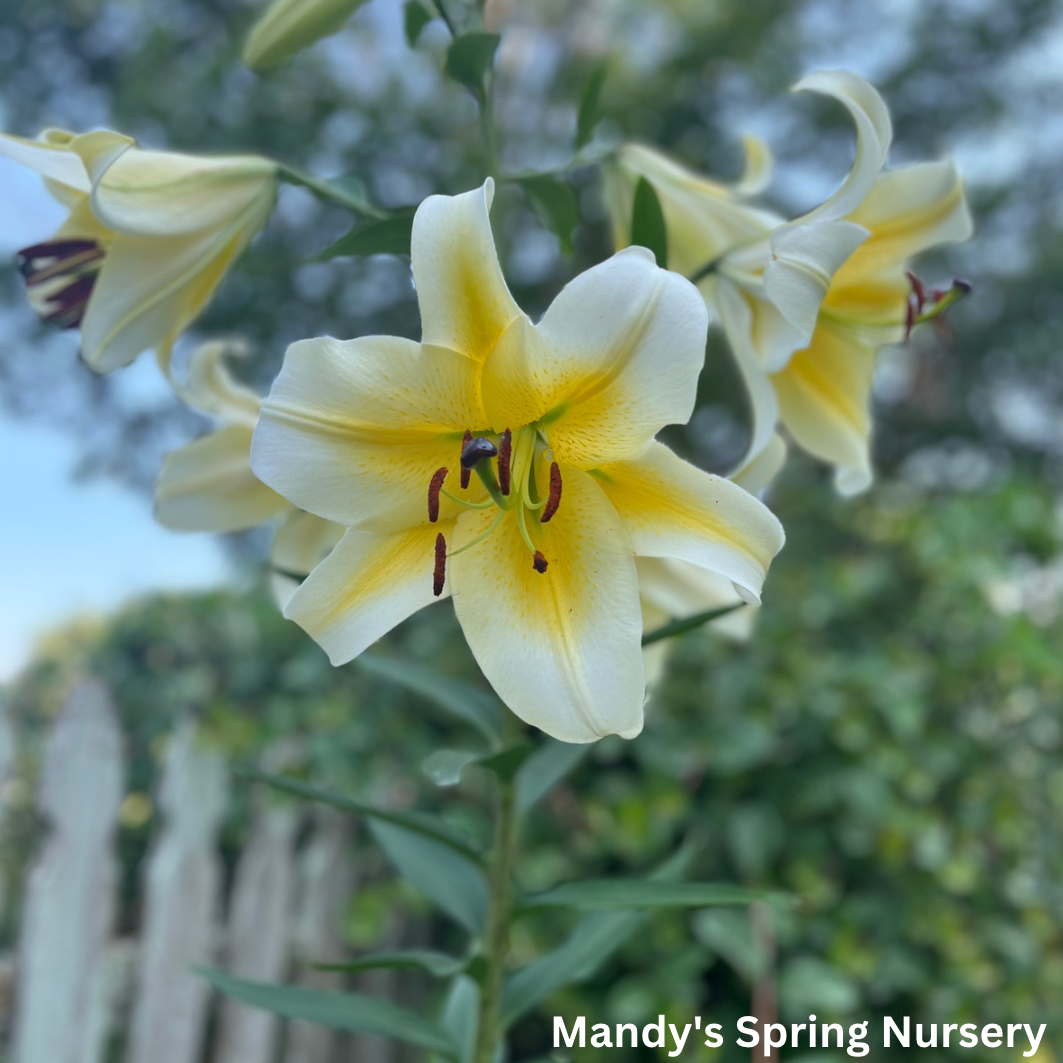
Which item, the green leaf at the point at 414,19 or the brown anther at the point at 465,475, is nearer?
the brown anther at the point at 465,475

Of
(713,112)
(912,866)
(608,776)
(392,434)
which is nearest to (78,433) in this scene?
(713,112)

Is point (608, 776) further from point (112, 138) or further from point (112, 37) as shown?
point (112, 37)

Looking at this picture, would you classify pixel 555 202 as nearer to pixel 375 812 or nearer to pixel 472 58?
pixel 472 58

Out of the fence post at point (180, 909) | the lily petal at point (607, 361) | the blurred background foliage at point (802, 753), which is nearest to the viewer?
the lily petal at point (607, 361)

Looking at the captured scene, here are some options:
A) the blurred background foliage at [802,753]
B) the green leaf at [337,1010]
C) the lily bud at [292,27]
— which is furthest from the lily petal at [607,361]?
the green leaf at [337,1010]

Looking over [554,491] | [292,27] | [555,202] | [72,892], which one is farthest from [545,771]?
[72,892]

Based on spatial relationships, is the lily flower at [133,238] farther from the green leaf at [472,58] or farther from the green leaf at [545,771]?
the green leaf at [545,771]

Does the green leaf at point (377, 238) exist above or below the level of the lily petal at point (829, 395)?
above

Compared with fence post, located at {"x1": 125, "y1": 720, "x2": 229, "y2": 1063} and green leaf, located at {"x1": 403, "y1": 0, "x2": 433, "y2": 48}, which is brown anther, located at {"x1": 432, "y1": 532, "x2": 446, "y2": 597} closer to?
green leaf, located at {"x1": 403, "y1": 0, "x2": 433, "y2": 48}
